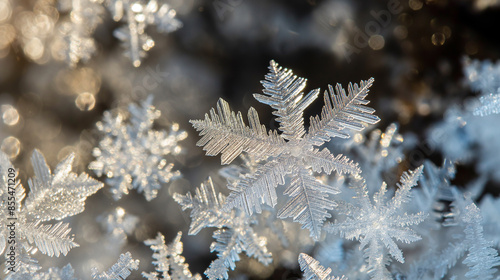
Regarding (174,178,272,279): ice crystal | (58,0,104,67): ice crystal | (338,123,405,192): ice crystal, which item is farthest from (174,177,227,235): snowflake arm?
(58,0,104,67): ice crystal

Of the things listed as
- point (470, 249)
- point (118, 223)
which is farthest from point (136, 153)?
point (470, 249)

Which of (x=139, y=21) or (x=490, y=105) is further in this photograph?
(x=139, y=21)

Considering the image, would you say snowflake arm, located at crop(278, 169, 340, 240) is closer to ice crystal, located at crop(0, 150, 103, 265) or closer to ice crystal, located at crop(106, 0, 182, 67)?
ice crystal, located at crop(0, 150, 103, 265)

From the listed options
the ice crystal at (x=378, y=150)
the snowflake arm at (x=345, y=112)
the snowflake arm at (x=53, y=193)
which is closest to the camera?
the snowflake arm at (x=345, y=112)

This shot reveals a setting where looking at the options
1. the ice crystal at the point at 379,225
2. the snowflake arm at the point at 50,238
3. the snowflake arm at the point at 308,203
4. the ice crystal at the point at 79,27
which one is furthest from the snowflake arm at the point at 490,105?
the ice crystal at the point at 79,27

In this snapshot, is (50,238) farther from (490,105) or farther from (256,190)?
(490,105)

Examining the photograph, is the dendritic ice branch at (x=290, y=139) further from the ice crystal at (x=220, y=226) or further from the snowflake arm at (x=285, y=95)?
the ice crystal at (x=220, y=226)
